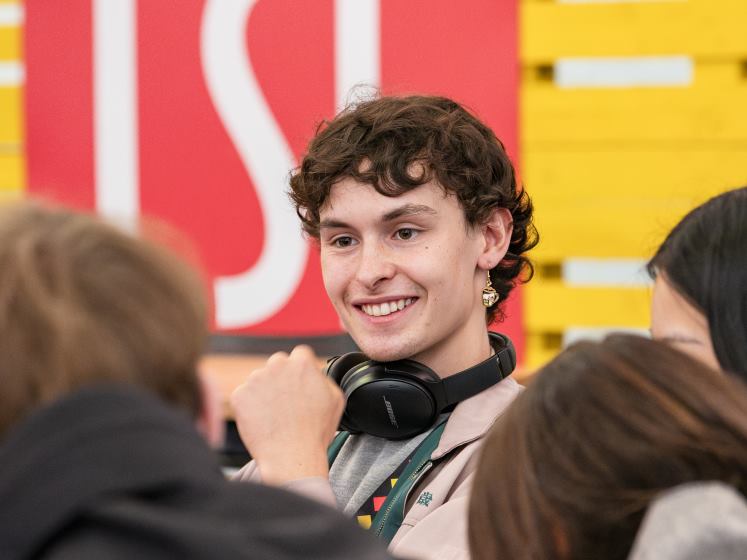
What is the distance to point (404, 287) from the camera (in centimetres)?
148

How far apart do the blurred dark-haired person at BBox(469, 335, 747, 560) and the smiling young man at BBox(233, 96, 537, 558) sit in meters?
0.50

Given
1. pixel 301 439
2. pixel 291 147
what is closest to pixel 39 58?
pixel 291 147

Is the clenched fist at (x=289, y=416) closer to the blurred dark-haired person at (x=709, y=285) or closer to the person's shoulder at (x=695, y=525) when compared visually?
the blurred dark-haired person at (x=709, y=285)

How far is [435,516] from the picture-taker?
1221 mm

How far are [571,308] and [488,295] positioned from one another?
3.47 ft

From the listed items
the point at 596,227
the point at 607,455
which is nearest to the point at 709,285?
the point at 607,455

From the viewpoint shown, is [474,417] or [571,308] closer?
[474,417]

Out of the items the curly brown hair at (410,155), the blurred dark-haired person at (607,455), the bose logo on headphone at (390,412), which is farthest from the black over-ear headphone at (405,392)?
the blurred dark-haired person at (607,455)

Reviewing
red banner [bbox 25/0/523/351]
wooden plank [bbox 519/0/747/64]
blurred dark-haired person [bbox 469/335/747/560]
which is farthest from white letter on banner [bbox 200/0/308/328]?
blurred dark-haired person [bbox 469/335/747/560]

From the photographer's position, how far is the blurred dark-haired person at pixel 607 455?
76 cm

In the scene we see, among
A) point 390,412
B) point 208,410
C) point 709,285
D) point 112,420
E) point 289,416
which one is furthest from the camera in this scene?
point 390,412

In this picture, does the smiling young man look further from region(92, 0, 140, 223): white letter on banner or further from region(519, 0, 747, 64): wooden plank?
region(92, 0, 140, 223): white letter on banner

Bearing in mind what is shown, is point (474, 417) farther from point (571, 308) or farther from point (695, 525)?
point (571, 308)

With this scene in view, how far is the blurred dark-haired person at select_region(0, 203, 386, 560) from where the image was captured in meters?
0.61
